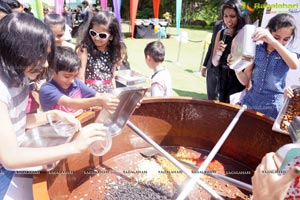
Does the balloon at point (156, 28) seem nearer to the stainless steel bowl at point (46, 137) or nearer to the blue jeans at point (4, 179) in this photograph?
the stainless steel bowl at point (46, 137)

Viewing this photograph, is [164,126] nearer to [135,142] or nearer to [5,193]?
[135,142]

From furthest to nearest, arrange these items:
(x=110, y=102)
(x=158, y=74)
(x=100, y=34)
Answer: (x=158, y=74)
(x=100, y=34)
(x=110, y=102)

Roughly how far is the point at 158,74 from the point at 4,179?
5.87 feet

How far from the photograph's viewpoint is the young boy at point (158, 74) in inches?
106

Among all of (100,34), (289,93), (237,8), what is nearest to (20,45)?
(100,34)

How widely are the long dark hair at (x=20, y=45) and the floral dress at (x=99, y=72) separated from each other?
1258 millimetres

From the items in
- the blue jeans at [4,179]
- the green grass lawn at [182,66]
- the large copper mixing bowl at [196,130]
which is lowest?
the green grass lawn at [182,66]

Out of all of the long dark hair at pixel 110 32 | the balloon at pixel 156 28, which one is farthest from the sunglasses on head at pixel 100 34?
the balloon at pixel 156 28

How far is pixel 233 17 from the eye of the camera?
2545mm

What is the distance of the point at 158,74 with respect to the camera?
270cm

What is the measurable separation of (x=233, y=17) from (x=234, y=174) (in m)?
1.47

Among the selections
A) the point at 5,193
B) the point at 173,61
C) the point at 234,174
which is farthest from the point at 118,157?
the point at 173,61

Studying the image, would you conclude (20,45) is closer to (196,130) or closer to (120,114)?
(120,114)

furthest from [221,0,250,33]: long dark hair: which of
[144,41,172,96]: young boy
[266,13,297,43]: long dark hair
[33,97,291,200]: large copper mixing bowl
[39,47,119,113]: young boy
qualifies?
[39,47,119,113]: young boy
